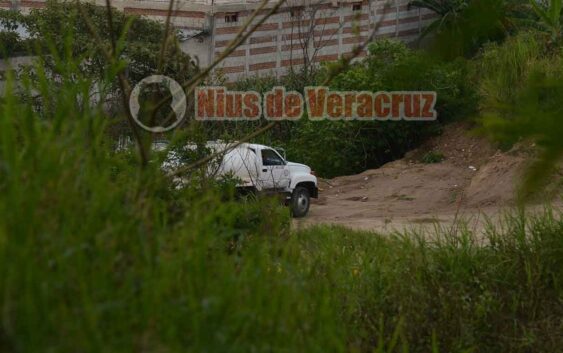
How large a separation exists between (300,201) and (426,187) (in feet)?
9.24

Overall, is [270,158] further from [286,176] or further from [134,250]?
[134,250]

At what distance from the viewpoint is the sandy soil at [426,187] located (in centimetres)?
1262

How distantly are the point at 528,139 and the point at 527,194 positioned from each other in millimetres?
100

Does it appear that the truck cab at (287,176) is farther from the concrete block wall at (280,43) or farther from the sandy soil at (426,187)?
the concrete block wall at (280,43)

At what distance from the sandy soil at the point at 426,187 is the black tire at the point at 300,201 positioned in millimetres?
137

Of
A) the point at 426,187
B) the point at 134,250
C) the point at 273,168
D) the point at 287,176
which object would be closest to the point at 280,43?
the point at 426,187

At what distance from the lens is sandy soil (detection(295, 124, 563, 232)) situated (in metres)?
12.6

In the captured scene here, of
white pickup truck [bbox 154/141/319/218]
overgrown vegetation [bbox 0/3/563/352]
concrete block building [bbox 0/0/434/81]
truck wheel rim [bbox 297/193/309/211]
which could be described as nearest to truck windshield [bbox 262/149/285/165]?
white pickup truck [bbox 154/141/319/218]

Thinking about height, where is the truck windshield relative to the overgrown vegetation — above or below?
below

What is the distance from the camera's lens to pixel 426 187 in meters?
14.7

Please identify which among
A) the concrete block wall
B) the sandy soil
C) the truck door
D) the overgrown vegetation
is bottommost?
the sandy soil

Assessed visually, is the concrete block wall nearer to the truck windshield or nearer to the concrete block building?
the concrete block building

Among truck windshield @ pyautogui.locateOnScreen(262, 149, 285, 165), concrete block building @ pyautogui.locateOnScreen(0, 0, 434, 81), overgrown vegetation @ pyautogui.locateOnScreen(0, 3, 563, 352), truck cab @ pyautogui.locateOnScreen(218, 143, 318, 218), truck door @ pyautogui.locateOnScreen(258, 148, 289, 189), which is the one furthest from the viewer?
concrete block building @ pyautogui.locateOnScreen(0, 0, 434, 81)

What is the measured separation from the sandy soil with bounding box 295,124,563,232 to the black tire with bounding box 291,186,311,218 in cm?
14
